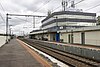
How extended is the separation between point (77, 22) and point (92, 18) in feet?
28.3

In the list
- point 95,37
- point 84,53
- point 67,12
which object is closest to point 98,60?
point 84,53

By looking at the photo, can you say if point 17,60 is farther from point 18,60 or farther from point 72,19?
point 72,19

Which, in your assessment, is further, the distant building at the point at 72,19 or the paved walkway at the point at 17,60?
the distant building at the point at 72,19

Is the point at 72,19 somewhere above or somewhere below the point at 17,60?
above

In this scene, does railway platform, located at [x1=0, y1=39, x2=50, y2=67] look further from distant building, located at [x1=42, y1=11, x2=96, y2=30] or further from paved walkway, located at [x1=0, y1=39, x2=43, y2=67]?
distant building, located at [x1=42, y1=11, x2=96, y2=30]

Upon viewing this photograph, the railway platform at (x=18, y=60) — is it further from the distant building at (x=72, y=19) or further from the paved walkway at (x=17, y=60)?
the distant building at (x=72, y=19)

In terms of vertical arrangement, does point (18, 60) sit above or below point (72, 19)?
below

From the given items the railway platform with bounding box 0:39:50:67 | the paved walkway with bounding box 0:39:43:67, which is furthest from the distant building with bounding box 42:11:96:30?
the paved walkway with bounding box 0:39:43:67

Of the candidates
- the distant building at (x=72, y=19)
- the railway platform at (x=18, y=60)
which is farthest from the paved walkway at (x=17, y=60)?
the distant building at (x=72, y=19)

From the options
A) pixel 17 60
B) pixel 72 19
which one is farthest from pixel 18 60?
pixel 72 19

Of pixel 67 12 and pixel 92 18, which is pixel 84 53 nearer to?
pixel 67 12

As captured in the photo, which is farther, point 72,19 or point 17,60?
point 72,19

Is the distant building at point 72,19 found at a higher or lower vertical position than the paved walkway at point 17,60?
higher

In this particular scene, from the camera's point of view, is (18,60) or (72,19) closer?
(18,60)
